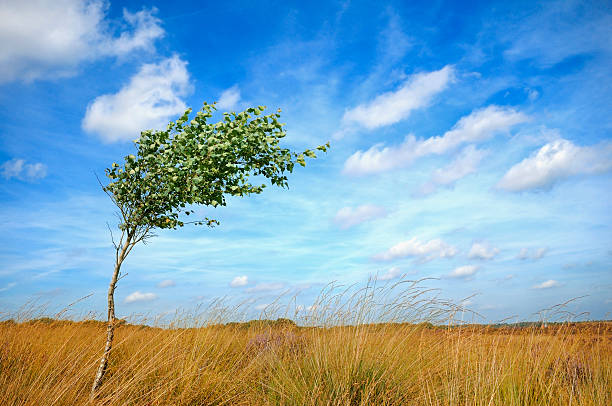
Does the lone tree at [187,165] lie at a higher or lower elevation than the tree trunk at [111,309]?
higher

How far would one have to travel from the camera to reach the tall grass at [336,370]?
3768 mm

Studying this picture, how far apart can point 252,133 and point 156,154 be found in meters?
1.43

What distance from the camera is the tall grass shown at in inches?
148

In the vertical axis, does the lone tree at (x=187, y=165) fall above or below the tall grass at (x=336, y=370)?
above

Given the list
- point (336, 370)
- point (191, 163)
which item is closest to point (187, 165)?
point (191, 163)

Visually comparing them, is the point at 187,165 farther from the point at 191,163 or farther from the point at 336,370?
the point at 336,370

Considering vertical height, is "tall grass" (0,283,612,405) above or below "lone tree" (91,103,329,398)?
below

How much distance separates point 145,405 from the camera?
3.81 meters

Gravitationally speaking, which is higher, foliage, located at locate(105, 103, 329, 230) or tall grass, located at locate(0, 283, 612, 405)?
foliage, located at locate(105, 103, 329, 230)

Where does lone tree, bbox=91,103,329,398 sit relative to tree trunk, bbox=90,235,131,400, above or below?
above

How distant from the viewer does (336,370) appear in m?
4.15

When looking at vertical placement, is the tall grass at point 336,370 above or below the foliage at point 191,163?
below

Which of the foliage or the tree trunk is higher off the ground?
the foliage

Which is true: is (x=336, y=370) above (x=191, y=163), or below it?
below
